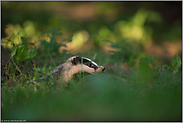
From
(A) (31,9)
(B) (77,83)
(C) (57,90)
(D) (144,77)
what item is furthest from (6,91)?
(A) (31,9)

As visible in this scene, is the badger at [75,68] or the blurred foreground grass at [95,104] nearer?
the blurred foreground grass at [95,104]

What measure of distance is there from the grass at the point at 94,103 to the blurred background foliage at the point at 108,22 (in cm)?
287

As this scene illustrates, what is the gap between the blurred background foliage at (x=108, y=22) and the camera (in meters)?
5.15

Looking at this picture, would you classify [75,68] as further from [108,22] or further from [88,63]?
[108,22]

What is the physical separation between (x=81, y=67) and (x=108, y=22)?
3.77 metres

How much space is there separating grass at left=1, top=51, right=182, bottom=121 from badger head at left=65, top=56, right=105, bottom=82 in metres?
0.34

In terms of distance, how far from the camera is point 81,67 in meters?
2.41

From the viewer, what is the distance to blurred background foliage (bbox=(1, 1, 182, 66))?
16.9 feet

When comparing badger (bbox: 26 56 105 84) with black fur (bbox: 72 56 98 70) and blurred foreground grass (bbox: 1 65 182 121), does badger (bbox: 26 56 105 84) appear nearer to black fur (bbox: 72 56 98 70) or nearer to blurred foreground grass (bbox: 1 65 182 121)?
black fur (bbox: 72 56 98 70)

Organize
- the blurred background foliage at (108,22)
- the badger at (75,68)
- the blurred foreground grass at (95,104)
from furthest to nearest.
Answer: the blurred background foliage at (108,22), the badger at (75,68), the blurred foreground grass at (95,104)

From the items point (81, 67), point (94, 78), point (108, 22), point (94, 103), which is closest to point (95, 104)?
point (94, 103)

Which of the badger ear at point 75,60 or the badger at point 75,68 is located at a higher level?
the badger ear at point 75,60

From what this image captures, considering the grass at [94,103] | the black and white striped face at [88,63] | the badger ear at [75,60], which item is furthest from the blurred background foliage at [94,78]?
the badger ear at [75,60]

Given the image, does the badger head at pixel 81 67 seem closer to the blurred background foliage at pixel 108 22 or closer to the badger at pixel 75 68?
the badger at pixel 75 68
